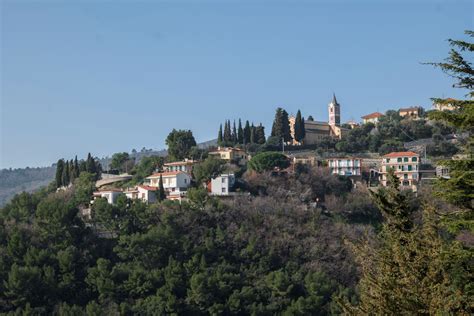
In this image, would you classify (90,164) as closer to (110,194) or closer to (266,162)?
(110,194)

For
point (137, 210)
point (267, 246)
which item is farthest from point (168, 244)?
point (267, 246)

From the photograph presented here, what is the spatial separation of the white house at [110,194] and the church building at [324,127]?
2727 cm

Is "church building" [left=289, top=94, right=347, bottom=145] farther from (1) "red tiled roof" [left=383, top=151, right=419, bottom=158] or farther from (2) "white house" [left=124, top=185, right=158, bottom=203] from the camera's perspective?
(2) "white house" [left=124, top=185, right=158, bottom=203]

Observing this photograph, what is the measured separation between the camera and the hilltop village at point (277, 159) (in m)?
70.8

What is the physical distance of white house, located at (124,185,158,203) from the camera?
229 feet

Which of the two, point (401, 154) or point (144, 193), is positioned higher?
point (401, 154)

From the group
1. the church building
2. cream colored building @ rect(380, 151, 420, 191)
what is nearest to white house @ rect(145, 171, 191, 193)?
cream colored building @ rect(380, 151, 420, 191)

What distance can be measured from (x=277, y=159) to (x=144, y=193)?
12.6 metres

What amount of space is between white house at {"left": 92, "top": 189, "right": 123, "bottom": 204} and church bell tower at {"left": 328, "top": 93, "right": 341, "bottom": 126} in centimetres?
4202

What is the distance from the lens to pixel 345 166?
77.6 m

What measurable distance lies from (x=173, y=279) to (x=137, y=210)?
27.7 feet

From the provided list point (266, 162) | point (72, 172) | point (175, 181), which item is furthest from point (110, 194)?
point (266, 162)

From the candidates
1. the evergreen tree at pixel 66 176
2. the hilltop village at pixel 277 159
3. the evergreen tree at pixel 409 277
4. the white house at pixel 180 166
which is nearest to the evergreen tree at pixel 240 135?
the hilltop village at pixel 277 159

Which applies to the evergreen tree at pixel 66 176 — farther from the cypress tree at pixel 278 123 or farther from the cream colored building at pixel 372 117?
the cream colored building at pixel 372 117
